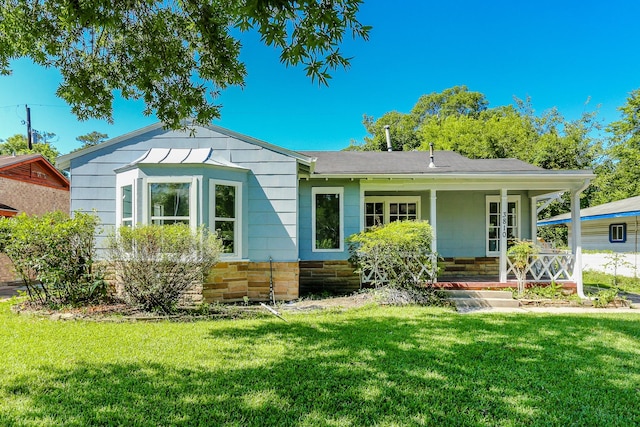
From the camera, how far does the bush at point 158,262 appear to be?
5695mm

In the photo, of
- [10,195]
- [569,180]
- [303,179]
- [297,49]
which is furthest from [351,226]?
[10,195]

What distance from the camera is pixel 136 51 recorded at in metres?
4.67

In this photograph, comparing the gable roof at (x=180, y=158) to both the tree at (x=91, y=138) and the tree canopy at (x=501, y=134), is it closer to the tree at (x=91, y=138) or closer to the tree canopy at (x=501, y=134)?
the tree canopy at (x=501, y=134)

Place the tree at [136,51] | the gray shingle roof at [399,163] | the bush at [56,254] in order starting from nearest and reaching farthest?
the tree at [136,51], the bush at [56,254], the gray shingle roof at [399,163]

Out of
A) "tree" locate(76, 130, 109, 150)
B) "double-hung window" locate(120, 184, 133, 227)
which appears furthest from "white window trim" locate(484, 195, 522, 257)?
"tree" locate(76, 130, 109, 150)

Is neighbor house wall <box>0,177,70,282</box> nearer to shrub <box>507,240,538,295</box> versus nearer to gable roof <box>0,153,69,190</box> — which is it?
gable roof <box>0,153,69,190</box>

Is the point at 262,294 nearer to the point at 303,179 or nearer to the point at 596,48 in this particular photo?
the point at 303,179

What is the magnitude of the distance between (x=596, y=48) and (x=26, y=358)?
23228 millimetres

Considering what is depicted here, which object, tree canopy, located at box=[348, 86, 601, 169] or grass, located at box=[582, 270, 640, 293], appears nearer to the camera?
grass, located at box=[582, 270, 640, 293]

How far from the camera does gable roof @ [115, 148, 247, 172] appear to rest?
6984 mm

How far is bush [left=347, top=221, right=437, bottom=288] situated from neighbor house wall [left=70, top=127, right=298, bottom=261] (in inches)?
73.1

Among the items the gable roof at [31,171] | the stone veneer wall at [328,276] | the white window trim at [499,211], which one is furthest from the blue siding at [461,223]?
the gable roof at [31,171]

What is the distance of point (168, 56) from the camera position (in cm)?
459

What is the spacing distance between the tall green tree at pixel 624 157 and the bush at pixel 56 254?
27342 millimetres
